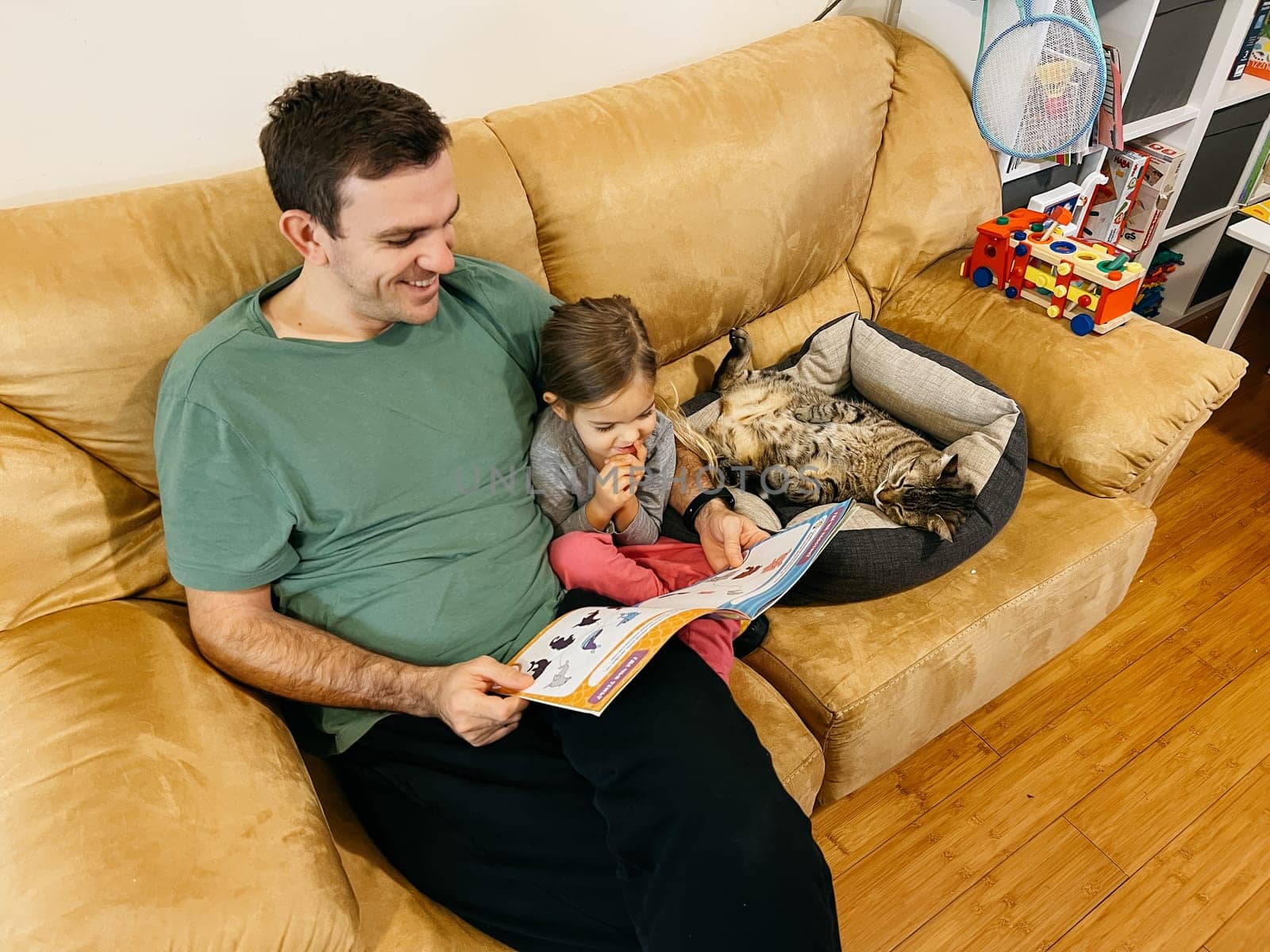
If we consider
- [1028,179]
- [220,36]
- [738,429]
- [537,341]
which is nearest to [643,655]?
[537,341]

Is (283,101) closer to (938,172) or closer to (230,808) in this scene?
(230,808)

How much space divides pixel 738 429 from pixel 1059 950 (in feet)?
3.60

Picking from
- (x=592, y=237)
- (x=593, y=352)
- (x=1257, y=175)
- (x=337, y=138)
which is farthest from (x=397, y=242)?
(x=1257, y=175)

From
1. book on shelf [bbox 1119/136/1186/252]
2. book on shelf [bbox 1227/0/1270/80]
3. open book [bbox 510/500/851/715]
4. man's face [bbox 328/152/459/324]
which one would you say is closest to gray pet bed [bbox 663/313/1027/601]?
open book [bbox 510/500/851/715]

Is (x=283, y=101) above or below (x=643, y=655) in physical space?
above

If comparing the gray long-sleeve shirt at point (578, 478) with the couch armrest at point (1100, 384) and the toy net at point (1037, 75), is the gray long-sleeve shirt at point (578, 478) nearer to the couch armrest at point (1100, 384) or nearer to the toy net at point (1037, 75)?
the couch armrest at point (1100, 384)

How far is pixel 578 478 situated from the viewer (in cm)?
146

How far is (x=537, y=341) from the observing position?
147 cm

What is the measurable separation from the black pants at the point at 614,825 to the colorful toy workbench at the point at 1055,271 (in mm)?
1209

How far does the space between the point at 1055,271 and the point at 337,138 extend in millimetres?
1496

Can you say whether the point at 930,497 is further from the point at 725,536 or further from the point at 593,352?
the point at 593,352

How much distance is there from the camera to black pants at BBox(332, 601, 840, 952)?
1.04 metres

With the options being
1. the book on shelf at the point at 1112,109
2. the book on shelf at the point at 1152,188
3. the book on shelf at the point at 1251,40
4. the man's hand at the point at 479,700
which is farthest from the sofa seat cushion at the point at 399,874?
the book on shelf at the point at 1251,40

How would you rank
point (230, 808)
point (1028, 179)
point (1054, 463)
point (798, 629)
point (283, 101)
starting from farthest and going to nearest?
point (1028, 179), point (1054, 463), point (798, 629), point (283, 101), point (230, 808)
